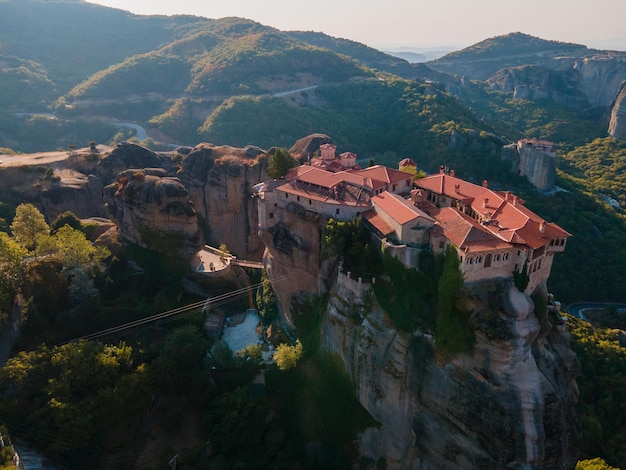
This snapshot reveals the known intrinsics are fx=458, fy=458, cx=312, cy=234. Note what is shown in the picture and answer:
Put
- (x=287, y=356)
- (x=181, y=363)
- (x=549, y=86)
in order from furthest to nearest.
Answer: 1. (x=549, y=86)
2. (x=287, y=356)
3. (x=181, y=363)

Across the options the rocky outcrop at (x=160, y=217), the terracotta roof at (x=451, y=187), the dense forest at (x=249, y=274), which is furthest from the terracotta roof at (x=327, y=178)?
the rocky outcrop at (x=160, y=217)

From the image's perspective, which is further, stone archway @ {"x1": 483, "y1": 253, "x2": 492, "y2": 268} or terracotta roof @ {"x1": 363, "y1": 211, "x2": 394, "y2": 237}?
terracotta roof @ {"x1": 363, "y1": 211, "x2": 394, "y2": 237}

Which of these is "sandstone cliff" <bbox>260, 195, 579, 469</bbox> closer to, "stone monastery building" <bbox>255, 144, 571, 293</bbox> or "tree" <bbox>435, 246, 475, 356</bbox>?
"tree" <bbox>435, 246, 475, 356</bbox>

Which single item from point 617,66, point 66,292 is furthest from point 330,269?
point 617,66

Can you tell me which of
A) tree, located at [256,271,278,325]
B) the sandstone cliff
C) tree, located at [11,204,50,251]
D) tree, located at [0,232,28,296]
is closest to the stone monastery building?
the sandstone cliff

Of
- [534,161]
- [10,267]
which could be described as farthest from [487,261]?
[534,161]

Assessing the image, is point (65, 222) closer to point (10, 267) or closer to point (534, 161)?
point (10, 267)

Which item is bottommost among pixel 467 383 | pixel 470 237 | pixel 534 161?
pixel 467 383
